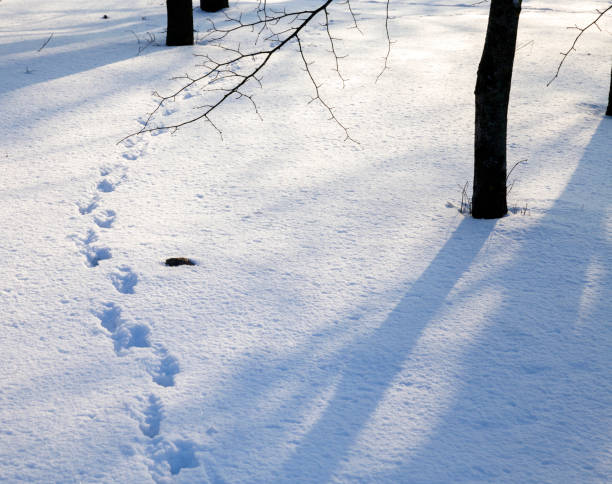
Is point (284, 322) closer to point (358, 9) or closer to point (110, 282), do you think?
point (110, 282)

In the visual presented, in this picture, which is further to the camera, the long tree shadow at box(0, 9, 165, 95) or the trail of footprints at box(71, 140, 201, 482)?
the long tree shadow at box(0, 9, 165, 95)

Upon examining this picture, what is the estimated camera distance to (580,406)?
8.21ft

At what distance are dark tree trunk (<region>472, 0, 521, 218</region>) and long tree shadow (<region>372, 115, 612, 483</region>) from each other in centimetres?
41

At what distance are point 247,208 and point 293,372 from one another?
1.84 m

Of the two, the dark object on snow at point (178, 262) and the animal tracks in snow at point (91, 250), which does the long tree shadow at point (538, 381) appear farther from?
the animal tracks in snow at point (91, 250)

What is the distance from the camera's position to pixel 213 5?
10797 millimetres

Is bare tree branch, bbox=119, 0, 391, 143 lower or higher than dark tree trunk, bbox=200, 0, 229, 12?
lower

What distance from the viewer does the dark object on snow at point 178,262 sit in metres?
3.55

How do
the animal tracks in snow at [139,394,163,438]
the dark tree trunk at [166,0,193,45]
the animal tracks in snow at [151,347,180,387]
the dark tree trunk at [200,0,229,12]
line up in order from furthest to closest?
the dark tree trunk at [200,0,229,12]
the dark tree trunk at [166,0,193,45]
the animal tracks in snow at [151,347,180,387]
the animal tracks in snow at [139,394,163,438]

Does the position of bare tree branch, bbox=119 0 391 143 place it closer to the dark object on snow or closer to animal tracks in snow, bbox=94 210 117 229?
animal tracks in snow, bbox=94 210 117 229

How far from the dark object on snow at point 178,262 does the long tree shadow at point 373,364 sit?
1.27 metres

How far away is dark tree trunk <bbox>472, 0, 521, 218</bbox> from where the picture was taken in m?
3.47

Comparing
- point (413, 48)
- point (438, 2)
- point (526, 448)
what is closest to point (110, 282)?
point (526, 448)

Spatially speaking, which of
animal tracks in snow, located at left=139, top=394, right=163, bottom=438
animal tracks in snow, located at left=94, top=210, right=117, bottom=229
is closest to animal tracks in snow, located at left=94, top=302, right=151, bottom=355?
animal tracks in snow, located at left=139, top=394, right=163, bottom=438
